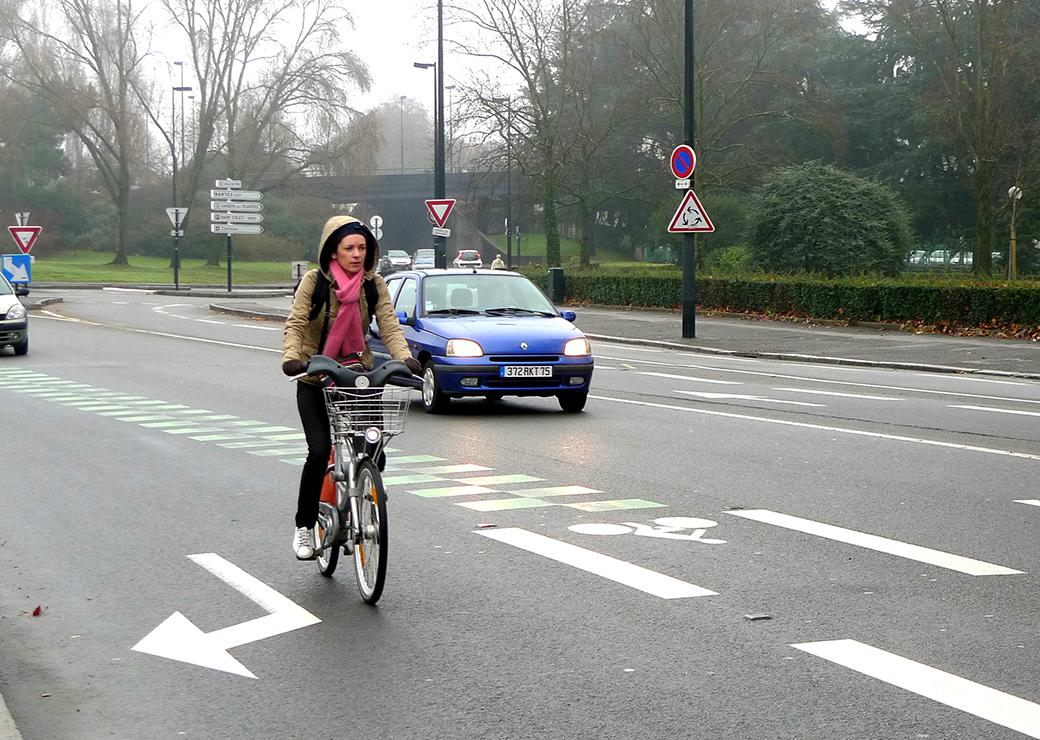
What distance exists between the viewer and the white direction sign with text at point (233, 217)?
50.0 m

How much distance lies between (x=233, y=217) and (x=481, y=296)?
3584 centimetres

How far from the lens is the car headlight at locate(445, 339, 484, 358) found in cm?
1499

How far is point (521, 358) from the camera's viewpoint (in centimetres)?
1497

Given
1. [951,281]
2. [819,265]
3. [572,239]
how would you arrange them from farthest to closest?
[572,239], [819,265], [951,281]

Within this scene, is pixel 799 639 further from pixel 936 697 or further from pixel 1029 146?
pixel 1029 146

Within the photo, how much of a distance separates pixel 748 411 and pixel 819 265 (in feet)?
81.1

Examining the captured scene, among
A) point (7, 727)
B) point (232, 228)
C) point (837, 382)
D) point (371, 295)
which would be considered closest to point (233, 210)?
point (232, 228)

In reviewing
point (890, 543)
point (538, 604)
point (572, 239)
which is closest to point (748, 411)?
point (890, 543)

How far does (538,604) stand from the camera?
6.61 metres

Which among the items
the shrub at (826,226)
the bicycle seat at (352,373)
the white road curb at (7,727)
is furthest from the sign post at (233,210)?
the white road curb at (7,727)

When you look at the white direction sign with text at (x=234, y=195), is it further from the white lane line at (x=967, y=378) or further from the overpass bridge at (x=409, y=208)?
the overpass bridge at (x=409, y=208)

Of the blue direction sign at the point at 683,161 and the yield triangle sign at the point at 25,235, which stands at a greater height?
the blue direction sign at the point at 683,161

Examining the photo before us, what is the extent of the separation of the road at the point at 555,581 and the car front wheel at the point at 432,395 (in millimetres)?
692

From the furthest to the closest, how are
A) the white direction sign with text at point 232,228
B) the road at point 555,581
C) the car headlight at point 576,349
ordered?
the white direction sign with text at point 232,228 < the car headlight at point 576,349 < the road at point 555,581
